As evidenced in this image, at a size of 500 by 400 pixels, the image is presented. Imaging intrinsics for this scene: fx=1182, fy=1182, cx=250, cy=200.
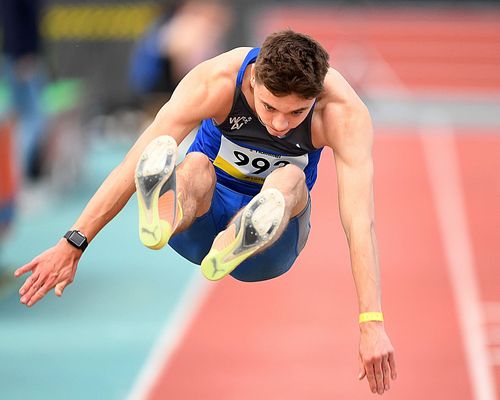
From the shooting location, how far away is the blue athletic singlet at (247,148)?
5488 millimetres

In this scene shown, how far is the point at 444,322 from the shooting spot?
994 centimetres

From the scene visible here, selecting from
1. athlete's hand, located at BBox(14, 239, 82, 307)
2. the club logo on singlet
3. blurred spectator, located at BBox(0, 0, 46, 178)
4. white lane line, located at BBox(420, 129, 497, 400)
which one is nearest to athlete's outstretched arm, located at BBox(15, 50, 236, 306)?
athlete's hand, located at BBox(14, 239, 82, 307)

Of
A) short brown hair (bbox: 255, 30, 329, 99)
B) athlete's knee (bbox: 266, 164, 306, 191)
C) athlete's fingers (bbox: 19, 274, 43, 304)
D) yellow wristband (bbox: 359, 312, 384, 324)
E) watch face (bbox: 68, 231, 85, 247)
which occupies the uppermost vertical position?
short brown hair (bbox: 255, 30, 329, 99)

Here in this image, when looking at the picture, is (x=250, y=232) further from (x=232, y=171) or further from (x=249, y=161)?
(x=232, y=171)

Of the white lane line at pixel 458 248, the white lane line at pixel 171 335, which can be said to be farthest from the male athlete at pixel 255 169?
the white lane line at pixel 458 248

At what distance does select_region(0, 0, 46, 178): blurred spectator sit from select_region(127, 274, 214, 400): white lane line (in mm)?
3189

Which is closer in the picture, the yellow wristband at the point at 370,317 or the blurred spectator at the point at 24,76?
the yellow wristband at the point at 370,317

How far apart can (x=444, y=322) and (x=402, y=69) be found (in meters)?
15.4

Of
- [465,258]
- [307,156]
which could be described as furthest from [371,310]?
[465,258]

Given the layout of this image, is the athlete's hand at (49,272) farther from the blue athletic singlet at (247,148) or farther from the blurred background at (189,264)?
the blurred background at (189,264)

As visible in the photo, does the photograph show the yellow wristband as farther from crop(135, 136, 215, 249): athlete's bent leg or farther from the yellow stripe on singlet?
the yellow stripe on singlet

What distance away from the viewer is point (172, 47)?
599 inches

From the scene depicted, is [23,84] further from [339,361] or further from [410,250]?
[339,361]

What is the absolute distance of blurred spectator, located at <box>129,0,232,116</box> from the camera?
1520 cm
